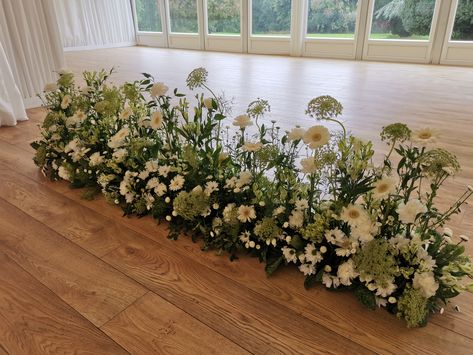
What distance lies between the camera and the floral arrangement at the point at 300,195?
3.89 ft

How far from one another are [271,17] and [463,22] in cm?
398

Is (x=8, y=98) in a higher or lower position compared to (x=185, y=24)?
lower

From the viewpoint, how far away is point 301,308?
4.15 feet

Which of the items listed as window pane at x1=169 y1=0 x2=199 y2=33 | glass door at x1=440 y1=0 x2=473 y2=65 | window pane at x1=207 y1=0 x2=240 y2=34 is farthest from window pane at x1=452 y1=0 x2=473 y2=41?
window pane at x1=169 y1=0 x2=199 y2=33

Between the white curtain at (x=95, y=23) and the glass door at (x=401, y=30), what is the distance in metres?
7.69

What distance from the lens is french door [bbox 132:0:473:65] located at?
6.66m

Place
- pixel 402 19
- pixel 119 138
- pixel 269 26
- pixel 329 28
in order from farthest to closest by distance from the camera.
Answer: pixel 269 26 → pixel 329 28 → pixel 402 19 → pixel 119 138

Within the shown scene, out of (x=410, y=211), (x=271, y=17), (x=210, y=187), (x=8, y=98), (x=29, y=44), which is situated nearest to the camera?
(x=410, y=211)

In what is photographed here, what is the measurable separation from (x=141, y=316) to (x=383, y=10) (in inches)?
304

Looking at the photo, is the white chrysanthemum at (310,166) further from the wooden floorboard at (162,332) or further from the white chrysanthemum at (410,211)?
the wooden floorboard at (162,332)

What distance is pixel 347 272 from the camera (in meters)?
1.25

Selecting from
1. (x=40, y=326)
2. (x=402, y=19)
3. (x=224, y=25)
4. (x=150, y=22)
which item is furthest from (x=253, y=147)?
(x=150, y=22)

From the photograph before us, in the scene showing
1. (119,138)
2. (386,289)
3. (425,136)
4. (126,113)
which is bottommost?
(386,289)

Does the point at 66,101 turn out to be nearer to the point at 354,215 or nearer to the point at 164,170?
the point at 164,170
